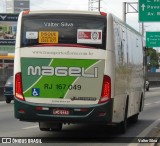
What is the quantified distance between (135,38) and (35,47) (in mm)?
5722

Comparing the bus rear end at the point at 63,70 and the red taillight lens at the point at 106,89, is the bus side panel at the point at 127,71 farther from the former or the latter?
the bus rear end at the point at 63,70

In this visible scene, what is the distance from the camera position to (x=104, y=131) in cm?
1658

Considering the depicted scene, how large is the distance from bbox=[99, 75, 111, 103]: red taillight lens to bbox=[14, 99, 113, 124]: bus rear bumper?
116 mm

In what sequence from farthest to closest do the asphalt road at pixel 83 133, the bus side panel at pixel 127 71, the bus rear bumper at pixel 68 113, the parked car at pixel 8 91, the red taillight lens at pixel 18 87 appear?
1. the parked car at pixel 8 91
2. the bus side panel at pixel 127 71
3. the asphalt road at pixel 83 133
4. the red taillight lens at pixel 18 87
5. the bus rear bumper at pixel 68 113

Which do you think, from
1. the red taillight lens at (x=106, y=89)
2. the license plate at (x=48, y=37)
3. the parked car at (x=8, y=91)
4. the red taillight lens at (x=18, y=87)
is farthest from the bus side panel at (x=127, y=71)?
the parked car at (x=8, y=91)

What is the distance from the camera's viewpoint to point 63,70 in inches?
534

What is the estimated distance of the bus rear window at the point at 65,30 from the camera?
13.6 meters

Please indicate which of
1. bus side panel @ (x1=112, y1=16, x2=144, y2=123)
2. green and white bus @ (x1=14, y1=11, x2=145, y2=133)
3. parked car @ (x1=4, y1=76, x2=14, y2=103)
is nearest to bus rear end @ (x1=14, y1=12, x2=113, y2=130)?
green and white bus @ (x1=14, y1=11, x2=145, y2=133)

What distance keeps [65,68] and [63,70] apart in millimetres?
66

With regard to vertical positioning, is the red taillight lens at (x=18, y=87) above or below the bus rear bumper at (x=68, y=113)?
above

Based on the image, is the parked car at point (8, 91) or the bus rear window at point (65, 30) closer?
the bus rear window at point (65, 30)

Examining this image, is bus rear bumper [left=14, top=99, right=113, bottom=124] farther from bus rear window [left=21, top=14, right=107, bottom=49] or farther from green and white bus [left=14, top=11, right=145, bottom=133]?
bus rear window [left=21, top=14, right=107, bottom=49]

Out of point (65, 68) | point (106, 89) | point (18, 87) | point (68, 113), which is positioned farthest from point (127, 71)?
point (18, 87)

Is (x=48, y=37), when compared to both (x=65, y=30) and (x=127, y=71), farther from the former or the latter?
(x=127, y=71)
